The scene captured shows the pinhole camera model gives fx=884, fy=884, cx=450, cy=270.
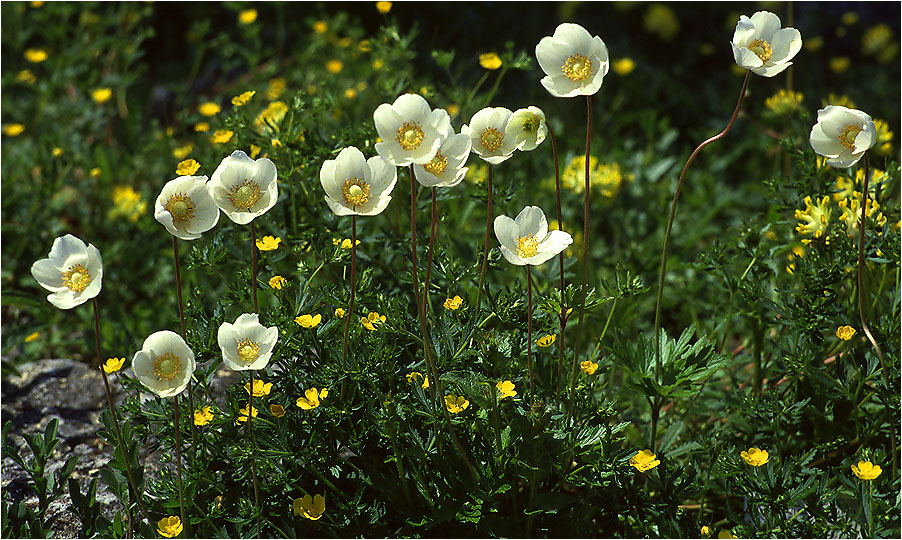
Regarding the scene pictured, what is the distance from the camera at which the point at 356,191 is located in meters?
1.69

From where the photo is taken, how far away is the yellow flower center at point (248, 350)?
165cm

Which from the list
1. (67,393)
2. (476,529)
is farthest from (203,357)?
(67,393)

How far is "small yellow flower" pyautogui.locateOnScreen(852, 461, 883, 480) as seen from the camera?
194 cm

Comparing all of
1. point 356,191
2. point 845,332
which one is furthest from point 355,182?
point 845,332

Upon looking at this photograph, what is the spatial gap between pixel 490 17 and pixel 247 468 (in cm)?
339

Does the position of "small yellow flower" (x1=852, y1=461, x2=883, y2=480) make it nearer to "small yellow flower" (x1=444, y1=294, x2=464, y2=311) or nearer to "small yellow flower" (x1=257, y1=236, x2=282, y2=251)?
"small yellow flower" (x1=444, y1=294, x2=464, y2=311)

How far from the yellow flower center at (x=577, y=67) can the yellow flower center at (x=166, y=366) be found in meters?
0.95

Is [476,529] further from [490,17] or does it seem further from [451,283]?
[490,17]

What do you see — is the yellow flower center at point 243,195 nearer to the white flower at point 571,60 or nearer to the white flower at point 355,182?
the white flower at point 355,182

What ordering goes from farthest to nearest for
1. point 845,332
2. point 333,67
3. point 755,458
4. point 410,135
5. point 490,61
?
point 333,67 < point 490,61 < point 845,332 < point 755,458 < point 410,135

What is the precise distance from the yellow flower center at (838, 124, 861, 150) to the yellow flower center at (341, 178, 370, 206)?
975mm

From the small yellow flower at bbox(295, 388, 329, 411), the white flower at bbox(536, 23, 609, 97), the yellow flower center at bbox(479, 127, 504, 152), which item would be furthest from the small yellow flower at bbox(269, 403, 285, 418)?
the white flower at bbox(536, 23, 609, 97)

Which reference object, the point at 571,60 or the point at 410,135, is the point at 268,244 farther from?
the point at 571,60

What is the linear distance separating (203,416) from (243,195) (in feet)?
1.67
